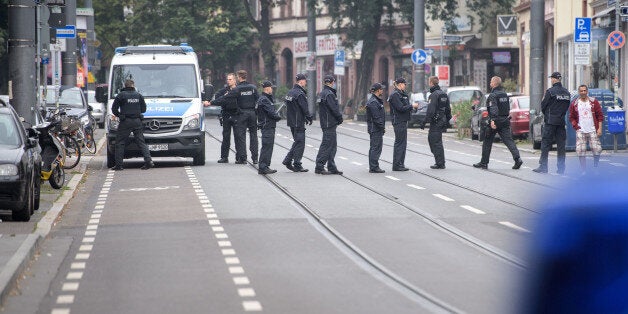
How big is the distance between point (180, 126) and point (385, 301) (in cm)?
1695

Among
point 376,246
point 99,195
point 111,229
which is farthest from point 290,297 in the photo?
point 99,195

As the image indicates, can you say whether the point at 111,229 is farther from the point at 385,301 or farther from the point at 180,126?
the point at 180,126

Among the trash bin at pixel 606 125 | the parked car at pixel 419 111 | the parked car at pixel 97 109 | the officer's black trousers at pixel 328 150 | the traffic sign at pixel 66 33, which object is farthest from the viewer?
the parked car at pixel 97 109

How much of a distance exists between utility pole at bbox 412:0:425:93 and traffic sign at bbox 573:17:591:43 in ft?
63.1

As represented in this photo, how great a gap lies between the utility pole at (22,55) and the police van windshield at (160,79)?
5.63 meters

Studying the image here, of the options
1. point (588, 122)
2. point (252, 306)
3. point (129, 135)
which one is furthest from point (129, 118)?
point (252, 306)

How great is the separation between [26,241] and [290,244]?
8.15ft

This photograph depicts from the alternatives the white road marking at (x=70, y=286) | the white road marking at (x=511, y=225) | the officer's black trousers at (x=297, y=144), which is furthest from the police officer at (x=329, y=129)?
the white road marking at (x=70, y=286)

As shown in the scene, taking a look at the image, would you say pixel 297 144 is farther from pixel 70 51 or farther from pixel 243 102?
pixel 70 51

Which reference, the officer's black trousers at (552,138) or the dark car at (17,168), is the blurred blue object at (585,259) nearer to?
the dark car at (17,168)

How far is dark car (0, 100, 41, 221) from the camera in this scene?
15.2m

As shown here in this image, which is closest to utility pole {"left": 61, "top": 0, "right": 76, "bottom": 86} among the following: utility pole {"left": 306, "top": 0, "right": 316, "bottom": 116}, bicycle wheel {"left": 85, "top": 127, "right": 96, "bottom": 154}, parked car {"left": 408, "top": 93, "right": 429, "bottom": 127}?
bicycle wheel {"left": 85, "top": 127, "right": 96, "bottom": 154}

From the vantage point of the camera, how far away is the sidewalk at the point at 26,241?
1067cm

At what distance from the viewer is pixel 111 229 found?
15008 mm
